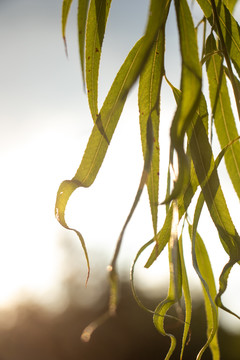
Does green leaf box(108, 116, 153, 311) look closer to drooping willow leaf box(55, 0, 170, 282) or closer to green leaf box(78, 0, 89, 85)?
drooping willow leaf box(55, 0, 170, 282)

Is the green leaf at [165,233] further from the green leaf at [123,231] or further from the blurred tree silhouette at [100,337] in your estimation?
the blurred tree silhouette at [100,337]

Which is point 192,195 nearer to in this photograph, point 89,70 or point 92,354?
point 89,70

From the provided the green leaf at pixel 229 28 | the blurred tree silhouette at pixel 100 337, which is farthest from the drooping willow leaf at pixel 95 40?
the blurred tree silhouette at pixel 100 337

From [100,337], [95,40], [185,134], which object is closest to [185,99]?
[185,134]

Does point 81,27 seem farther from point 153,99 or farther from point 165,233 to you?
point 165,233

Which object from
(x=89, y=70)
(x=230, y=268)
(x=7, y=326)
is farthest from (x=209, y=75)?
(x=7, y=326)

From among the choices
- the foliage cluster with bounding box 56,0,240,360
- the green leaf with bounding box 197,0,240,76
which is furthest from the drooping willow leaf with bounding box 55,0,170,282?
the green leaf with bounding box 197,0,240,76

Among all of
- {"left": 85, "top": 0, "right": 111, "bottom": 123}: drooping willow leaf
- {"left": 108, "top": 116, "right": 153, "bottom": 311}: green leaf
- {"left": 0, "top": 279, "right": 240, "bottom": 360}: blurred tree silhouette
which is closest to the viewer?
{"left": 108, "top": 116, "right": 153, "bottom": 311}: green leaf

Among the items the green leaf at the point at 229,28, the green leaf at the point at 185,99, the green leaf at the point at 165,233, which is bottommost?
the green leaf at the point at 165,233
